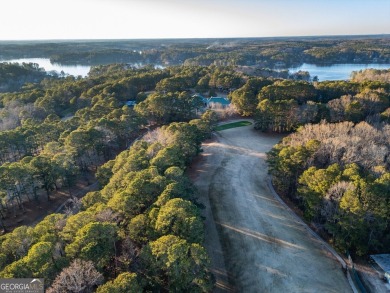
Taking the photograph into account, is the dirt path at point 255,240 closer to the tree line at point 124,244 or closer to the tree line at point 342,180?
the tree line at point 342,180

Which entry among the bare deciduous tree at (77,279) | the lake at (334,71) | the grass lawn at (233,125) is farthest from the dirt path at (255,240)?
the lake at (334,71)

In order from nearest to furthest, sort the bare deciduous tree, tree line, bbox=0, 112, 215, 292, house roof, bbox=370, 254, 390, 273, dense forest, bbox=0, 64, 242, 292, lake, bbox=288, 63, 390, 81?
the bare deciduous tree
tree line, bbox=0, 112, 215, 292
dense forest, bbox=0, 64, 242, 292
house roof, bbox=370, 254, 390, 273
lake, bbox=288, 63, 390, 81

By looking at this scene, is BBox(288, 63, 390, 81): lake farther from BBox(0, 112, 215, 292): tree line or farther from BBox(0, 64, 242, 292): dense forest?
BBox(0, 112, 215, 292): tree line

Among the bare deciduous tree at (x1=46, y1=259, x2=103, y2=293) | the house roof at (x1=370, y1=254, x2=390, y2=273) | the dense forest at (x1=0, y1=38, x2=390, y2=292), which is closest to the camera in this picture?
the bare deciduous tree at (x1=46, y1=259, x2=103, y2=293)

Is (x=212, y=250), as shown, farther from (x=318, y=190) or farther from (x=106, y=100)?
(x=106, y=100)

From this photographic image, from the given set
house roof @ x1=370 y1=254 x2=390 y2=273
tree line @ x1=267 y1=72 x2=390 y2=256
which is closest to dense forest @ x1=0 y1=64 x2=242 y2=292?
tree line @ x1=267 y1=72 x2=390 y2=256

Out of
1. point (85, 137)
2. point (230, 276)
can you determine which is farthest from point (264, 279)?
point (85, 137)
